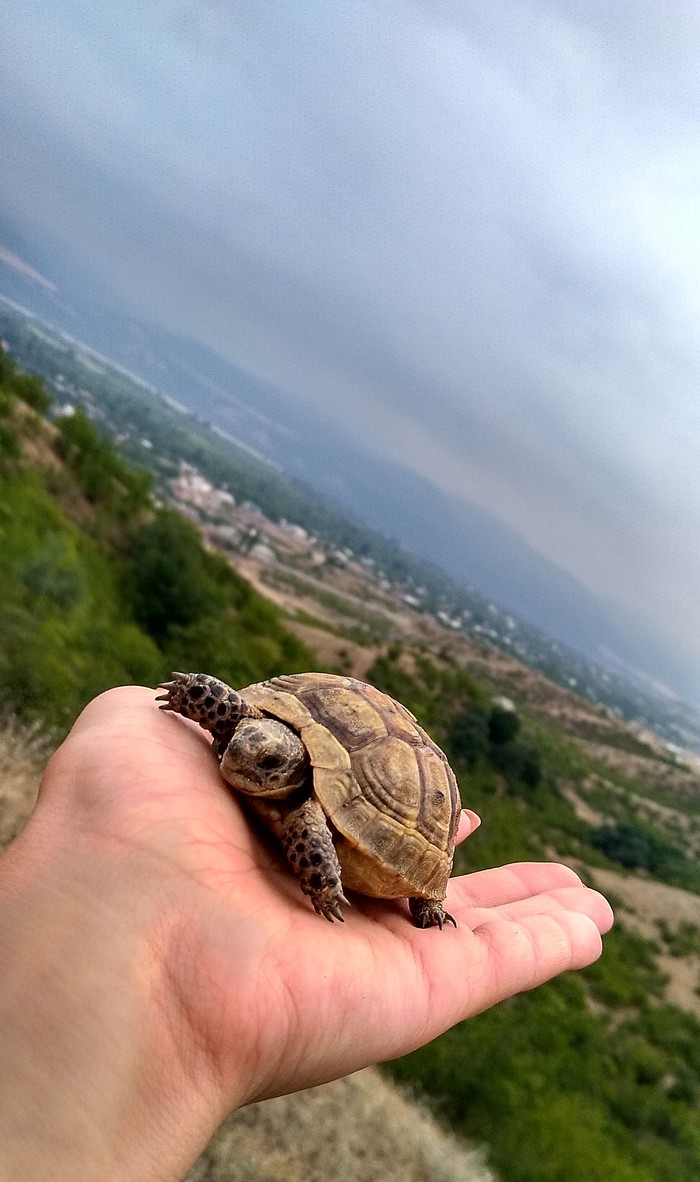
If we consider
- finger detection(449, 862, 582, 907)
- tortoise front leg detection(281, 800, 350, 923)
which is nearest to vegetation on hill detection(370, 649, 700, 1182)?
finger detection(449, 862, 582, 907)

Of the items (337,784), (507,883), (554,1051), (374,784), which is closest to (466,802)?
(554,1051)

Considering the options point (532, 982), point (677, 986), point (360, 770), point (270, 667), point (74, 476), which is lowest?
point (677, 986)

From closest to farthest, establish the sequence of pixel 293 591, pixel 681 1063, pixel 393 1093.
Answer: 1. pixel 393 1093
2. pixel 681 1063
3. pixel 293 591

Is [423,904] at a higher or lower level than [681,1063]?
higher

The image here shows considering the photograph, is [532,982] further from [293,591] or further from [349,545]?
[349,545]

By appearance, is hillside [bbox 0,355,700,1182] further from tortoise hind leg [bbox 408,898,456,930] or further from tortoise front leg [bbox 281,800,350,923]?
tortoise front leg [bbox 281,800,350,923]

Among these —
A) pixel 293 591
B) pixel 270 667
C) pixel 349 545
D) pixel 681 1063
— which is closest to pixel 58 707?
pixel 270 667

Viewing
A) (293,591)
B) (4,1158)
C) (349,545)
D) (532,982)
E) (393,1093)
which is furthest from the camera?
(349,545)

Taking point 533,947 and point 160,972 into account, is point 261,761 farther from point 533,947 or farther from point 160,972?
point 533,947
